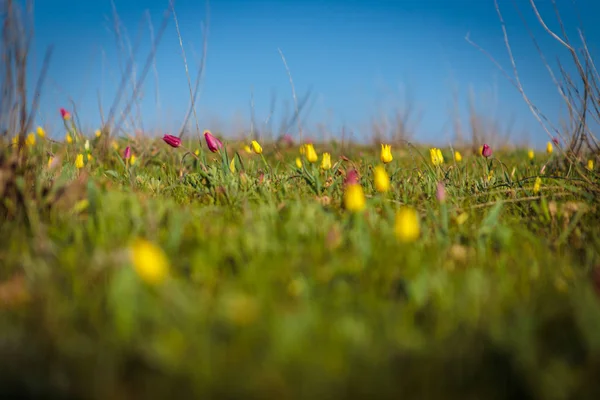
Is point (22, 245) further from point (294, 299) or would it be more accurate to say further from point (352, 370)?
point (352, 370)

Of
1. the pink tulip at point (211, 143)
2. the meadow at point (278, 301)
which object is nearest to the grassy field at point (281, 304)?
the meadow at point (278, 301)

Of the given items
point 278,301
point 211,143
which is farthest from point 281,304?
point 211,143

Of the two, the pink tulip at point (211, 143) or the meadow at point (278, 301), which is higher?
the pink tulip at point (211, 143)

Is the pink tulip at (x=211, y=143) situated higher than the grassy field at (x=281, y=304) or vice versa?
the pink tulip at (x=211, y=143)

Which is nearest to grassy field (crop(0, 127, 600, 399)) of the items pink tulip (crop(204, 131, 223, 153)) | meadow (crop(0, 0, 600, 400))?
meadow (crop(0, 0, 600, 400))

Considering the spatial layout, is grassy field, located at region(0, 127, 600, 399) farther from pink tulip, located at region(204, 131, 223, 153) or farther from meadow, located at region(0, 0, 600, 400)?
pink tulip, located at region(204, 131, 223, 153)

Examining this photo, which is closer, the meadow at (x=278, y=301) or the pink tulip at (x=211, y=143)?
the meadow at (x=278, y=301)

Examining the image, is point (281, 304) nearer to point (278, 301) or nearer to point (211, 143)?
point (278, 301)

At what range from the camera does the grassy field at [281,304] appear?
2.73ft

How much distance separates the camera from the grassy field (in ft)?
2.73

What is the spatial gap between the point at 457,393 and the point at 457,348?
0.31ft

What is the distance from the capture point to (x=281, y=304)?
104 cm

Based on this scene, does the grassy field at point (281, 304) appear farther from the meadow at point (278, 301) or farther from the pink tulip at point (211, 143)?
the pink tulip at point (211, 143)

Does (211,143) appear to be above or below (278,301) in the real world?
above
